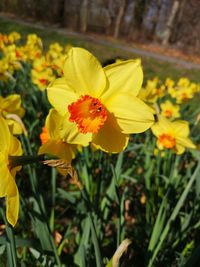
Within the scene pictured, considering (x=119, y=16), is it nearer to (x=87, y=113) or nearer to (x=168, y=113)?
(x=168, y=113)

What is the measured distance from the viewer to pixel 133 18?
1393 centimetres

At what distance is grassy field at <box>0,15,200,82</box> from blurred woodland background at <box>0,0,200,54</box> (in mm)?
1993

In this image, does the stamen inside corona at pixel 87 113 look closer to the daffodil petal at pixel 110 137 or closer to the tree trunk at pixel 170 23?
the daffodil petal at pixel 110 137

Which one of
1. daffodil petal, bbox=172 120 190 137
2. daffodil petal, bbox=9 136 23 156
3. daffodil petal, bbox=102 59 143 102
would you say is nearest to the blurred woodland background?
daffodil petal, bbox=172 120 190 137

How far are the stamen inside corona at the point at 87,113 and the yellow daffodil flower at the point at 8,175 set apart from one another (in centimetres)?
23

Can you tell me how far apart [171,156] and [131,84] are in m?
1.73

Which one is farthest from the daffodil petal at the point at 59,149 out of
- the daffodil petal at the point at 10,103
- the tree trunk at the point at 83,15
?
the tree trunk at the point at 83,15

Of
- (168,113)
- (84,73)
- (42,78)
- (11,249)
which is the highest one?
(84,73)

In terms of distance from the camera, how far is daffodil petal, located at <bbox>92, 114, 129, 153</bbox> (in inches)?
51.8

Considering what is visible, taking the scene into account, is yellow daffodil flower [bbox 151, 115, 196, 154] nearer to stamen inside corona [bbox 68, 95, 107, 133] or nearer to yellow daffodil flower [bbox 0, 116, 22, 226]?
stamen inside corona [bbox 68, 95, 107, 133]

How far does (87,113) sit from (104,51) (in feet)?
31.9

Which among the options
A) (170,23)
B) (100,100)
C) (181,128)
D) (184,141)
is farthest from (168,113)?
Answer: (170,23)

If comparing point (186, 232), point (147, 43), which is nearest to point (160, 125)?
point (186, 232)

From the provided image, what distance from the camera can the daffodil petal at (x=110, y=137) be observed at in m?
1.32
